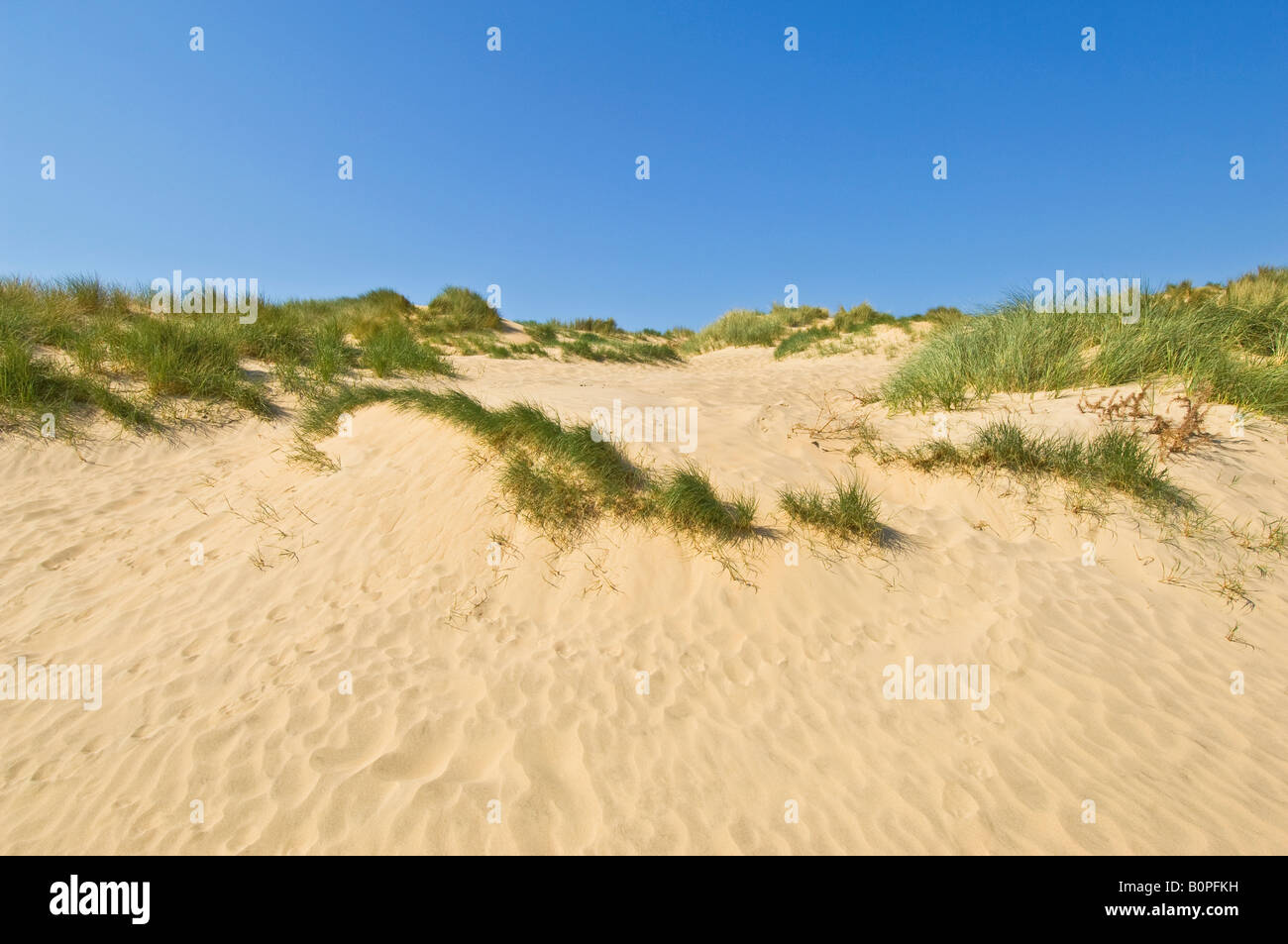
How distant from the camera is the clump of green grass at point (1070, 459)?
535 cm

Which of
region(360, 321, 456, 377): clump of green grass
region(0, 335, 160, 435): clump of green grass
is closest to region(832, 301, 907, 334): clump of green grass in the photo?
region(360, 321, 456, 377): clump of green grass

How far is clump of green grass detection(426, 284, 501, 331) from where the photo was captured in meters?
16.5

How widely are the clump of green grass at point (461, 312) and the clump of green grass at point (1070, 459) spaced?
13084 mm

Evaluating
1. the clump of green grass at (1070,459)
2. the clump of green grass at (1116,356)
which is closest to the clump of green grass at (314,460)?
the clump of green grass at (1070,459)

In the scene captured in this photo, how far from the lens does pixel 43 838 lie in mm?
2676

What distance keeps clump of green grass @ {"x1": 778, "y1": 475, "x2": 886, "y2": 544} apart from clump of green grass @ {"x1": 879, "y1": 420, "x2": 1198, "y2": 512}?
1.30 metres

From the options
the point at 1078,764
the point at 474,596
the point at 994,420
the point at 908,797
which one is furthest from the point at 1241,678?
the point at 474,596

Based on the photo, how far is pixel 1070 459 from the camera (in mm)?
5590

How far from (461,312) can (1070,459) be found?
15.1 metres

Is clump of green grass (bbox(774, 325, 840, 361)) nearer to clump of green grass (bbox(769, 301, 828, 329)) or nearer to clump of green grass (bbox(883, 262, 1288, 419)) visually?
clump of green grass (bbox(769, 301, 828, 329))

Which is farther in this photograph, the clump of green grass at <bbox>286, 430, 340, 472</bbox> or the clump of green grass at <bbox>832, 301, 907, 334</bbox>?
the clump of green grass at <bbox>832, 301, 907, 334</bbox>

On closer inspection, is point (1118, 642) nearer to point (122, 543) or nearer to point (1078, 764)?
point (1078, 764)
